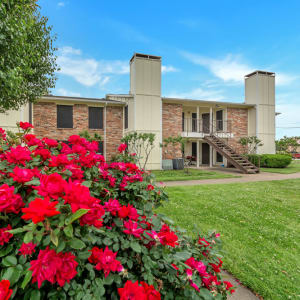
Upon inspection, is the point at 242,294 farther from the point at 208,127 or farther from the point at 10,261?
the point at 208,127

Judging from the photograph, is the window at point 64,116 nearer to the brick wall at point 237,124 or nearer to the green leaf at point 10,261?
the brick wall at point 237,124

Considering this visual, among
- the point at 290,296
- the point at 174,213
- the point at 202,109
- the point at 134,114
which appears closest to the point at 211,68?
the point at 202,109

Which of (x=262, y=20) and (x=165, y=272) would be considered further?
(x=262, y=20)

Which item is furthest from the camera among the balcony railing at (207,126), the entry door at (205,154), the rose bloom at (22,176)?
the entry door at (205,154)

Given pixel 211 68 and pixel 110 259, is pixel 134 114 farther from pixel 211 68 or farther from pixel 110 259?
pixel 110 259

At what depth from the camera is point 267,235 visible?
3.70 m

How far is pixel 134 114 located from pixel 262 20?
8493mm

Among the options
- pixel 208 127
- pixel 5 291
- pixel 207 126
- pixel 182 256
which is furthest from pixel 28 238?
pixel 207 126

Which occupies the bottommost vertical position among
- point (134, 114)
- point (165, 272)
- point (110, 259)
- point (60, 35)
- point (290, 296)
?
point (290, 296)

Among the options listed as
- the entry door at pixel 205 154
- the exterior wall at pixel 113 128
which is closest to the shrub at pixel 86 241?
the exterior wall at pixel 113 128

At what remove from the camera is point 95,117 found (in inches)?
556

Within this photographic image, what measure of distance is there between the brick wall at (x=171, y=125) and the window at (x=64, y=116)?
6321 millimetres

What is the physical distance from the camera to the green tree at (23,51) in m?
5.21

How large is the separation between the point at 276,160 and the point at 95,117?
13418 millimetres
